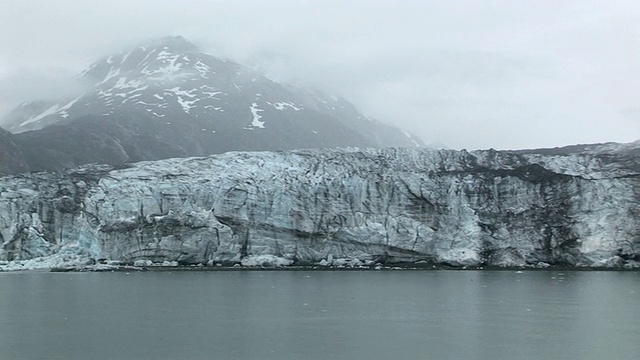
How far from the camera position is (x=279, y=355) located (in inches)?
711

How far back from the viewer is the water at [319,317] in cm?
1886

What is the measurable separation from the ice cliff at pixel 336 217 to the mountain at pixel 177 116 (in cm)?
2826

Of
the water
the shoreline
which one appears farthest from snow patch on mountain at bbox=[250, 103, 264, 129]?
the water

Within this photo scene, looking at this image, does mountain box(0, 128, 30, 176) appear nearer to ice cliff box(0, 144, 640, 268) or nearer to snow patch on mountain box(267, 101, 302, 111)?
ice cliff box(0, 144, 640, 268)

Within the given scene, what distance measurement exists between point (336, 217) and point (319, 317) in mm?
20498

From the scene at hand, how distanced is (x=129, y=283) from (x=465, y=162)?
25.8 meters

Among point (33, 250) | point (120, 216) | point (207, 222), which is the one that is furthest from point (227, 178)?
point (33, 250)

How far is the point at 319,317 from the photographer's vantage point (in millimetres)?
24906

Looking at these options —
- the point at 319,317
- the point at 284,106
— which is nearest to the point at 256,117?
the point at 284,106

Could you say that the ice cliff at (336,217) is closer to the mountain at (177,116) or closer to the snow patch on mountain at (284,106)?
the mountain at (177,116)

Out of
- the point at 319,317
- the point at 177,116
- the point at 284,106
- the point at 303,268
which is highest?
the point at 284,106

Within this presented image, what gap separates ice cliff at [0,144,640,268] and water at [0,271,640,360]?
393 cm

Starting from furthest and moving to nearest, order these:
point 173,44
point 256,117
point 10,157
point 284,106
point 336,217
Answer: point 173,44
point 284,106
point 256,117
point 10,157
point 336,217

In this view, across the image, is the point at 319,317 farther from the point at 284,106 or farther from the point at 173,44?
the point at 173,44
